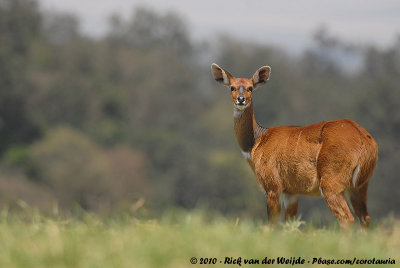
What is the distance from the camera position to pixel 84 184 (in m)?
67.3

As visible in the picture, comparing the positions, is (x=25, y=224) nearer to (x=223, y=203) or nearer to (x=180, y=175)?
(x=223, y=203)

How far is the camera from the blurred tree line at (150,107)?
210 ft

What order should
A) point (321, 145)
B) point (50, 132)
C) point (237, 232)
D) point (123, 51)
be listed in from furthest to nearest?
point (123, 51) → point (50, 132) → point (321, 145) → point (237, 232)

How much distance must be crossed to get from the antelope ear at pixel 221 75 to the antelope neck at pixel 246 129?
0.51 meters

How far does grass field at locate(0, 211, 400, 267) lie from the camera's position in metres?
5.27

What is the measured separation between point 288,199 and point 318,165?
0.84 meters

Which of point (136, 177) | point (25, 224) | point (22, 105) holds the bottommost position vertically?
point (136, 177)

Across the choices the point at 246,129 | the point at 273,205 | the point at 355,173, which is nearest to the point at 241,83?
the point at 246,129

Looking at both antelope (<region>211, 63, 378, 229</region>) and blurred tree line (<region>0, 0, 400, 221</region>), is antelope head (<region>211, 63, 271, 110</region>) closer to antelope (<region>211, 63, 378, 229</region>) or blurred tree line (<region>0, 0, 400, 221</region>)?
antelope (<region>211, 63, 378, 229</region>)

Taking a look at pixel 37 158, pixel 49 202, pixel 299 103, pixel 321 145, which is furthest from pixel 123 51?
pixel 321 145

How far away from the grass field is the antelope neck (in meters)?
2.99

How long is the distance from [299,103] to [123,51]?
26107 millimetres

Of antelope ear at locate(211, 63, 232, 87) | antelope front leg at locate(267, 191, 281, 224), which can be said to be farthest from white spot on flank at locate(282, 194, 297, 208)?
antelope ear at locate(211, 63, 232, 87)

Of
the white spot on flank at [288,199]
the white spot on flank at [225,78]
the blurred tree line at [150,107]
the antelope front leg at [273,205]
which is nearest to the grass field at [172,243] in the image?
the antelope front leg at [273,205]
